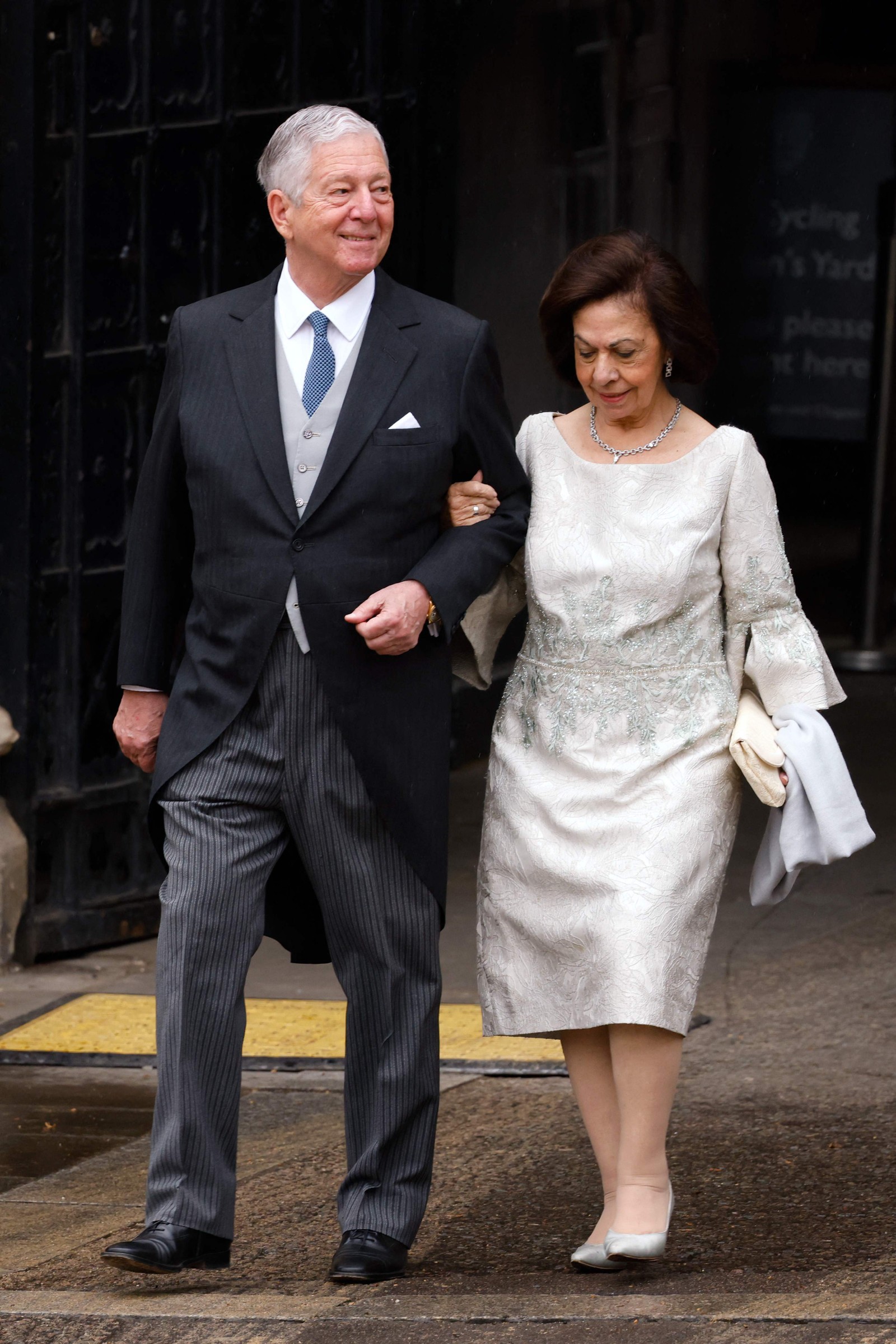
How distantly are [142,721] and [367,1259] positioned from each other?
3.24 ft

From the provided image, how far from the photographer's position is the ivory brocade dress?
3.79 metres

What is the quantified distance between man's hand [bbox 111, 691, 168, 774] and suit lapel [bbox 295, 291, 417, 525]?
18.5 inches

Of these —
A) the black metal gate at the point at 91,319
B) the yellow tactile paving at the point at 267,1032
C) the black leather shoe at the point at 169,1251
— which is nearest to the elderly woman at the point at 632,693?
the black leather shoe at the point at 169,1251

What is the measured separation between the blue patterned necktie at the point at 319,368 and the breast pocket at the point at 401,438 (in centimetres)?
12

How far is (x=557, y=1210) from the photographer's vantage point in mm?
4230

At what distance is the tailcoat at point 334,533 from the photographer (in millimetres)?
3666

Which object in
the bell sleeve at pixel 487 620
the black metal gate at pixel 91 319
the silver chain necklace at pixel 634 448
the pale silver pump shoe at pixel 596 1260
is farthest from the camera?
the black metal gate at pixel 91 319

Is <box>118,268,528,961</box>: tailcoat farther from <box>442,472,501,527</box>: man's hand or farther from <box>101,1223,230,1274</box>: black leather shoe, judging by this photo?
<box>101,1223,230,1274</box>: black leather shoe

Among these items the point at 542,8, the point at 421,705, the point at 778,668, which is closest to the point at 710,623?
the point at 778,668

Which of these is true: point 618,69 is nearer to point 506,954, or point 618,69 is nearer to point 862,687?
point 862,687

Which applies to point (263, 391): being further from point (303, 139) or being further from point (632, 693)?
point (632, 693)

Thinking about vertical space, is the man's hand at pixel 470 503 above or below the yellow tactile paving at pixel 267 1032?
above

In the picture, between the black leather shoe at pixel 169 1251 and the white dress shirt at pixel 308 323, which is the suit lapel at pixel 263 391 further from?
the black leather shoe at pixel 169 1251

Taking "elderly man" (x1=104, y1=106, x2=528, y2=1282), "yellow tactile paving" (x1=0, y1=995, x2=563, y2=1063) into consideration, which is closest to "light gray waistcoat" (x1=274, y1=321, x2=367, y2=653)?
"elderly man" (x1=104, y1=106, x2=528, y2=1282)
